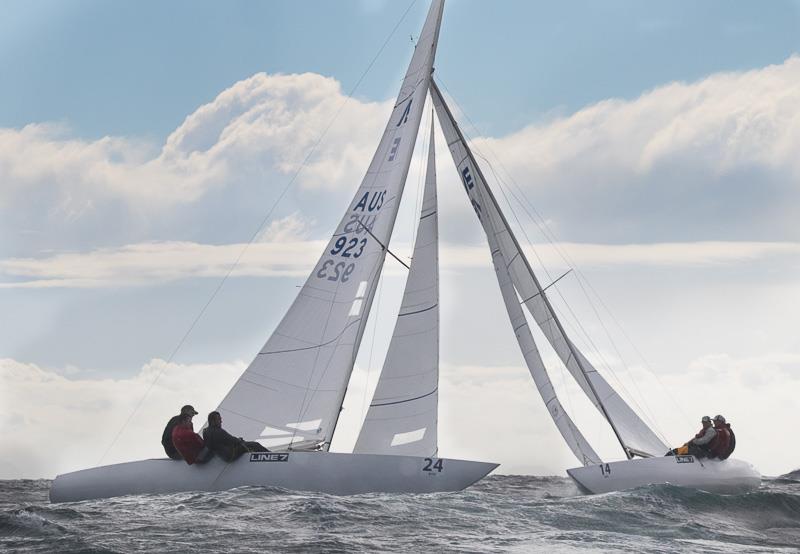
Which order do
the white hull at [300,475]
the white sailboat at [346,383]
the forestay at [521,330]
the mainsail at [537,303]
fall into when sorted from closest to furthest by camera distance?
the white hull at [300,475] < the white sailboat at [346,383] < the mainsail at [537,303] < the forestay at [521,330]

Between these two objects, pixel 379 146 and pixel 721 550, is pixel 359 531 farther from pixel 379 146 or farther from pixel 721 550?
pixel 379 146

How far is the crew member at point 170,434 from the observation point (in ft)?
59.5

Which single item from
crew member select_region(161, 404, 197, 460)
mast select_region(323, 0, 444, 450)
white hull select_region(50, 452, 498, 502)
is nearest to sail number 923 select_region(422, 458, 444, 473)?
white hull select_region(50, 452, 498, 502)

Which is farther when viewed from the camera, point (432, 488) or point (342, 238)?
point (342, 238)

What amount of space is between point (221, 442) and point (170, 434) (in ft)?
3.92

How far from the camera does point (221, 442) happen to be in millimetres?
17688

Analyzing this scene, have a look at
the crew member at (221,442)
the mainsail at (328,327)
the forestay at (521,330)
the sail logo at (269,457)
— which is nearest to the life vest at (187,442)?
the crew member at (221,442)

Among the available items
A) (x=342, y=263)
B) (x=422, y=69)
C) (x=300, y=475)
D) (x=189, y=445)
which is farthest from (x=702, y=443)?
(x=189, y=445)

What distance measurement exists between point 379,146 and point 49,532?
12198mm

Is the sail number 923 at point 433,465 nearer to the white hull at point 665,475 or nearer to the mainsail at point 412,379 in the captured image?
the mainsail at point 412,379

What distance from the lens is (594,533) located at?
1512 centimetres

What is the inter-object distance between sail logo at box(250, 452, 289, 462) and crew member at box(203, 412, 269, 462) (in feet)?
0.91

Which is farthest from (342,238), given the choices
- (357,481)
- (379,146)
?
(357,481)

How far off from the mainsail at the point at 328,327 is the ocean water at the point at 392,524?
8.73ft
